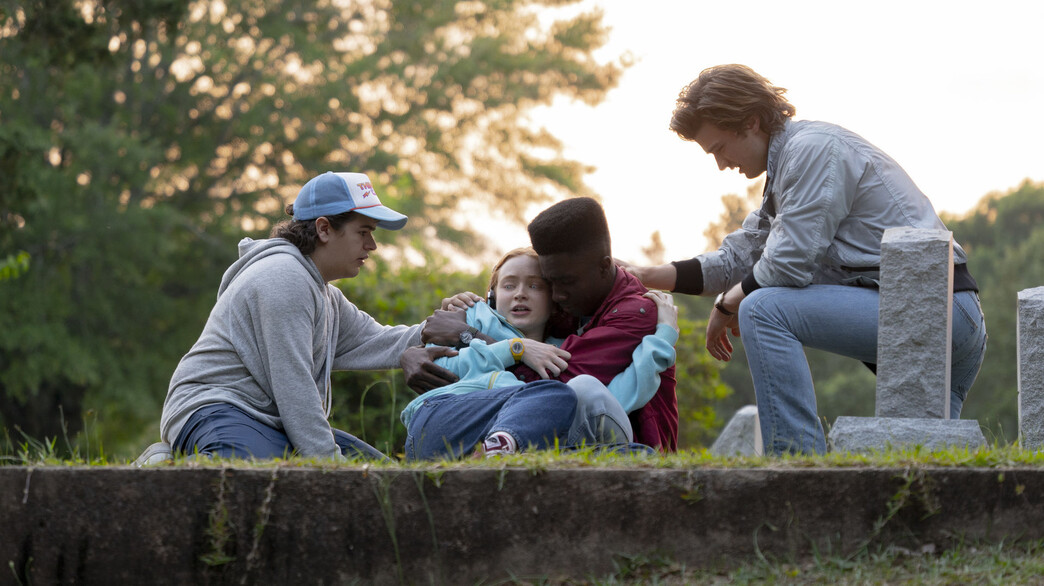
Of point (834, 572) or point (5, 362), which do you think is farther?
point (5, 362)

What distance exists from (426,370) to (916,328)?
200cm

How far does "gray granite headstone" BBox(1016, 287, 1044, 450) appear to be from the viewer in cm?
438

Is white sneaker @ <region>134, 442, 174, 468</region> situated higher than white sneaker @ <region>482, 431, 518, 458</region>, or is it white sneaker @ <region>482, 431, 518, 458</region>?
white sneaker @ <region>482, 431, 518, 458</region>

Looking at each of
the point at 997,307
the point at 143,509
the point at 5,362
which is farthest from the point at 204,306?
the point at 997,307

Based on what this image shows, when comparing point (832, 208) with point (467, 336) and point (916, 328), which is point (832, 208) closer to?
point (916, 328)

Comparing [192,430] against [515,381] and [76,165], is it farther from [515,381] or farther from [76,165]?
[76,165]

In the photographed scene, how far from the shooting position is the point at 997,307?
31.1 meters

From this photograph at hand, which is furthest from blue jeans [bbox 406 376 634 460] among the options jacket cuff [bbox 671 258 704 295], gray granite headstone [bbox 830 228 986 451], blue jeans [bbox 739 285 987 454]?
jacket cuff [bbox 671 258 704 295]

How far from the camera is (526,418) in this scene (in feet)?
12.3

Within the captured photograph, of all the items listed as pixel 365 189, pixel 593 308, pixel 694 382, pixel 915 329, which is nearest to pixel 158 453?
pixel 365 189

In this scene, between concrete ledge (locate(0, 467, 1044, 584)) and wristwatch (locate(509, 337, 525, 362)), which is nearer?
concrete ledge (locate(0, 467, 1044, 584))

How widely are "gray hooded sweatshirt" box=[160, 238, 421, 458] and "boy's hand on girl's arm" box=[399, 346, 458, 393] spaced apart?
39 centimetres

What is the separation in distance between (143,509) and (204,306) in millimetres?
15624

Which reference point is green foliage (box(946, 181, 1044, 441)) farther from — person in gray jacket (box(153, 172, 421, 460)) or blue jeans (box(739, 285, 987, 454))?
person in gray jacket (box(153, 172, 421, 460))
